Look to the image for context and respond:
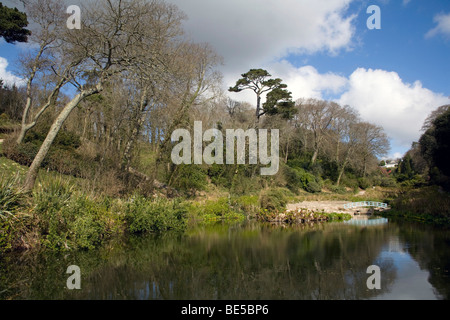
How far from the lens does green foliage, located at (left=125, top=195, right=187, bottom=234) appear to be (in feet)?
38.8

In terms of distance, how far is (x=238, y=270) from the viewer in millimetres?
7195

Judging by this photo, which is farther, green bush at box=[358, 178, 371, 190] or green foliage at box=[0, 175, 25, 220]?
green bush at box=[358, 178, 371, 190]

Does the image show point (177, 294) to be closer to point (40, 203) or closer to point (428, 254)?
point (40, 203)

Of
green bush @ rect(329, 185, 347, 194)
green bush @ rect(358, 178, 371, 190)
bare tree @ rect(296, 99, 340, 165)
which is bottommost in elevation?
green bush @ rect(329, 185, 347, 194)

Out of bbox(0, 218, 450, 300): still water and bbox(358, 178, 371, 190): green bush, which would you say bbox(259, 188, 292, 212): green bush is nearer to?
bbox(0, 218, 450, 300): still water

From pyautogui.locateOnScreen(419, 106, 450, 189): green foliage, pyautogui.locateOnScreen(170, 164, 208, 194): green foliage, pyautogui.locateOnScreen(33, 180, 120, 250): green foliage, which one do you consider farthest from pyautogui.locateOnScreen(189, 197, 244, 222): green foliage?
pyautogui.locateOnScreen(419, 106, 450, 189): green foliage

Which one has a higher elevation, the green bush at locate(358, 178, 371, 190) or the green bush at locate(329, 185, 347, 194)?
the green bush at locate(358, 178, 371, 190)

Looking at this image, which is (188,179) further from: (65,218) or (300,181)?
(300,181)

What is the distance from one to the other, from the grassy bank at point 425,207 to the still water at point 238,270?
7.50 meters

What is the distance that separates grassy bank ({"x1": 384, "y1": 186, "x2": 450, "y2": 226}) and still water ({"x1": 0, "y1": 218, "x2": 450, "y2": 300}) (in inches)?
295

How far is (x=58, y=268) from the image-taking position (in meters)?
7.02

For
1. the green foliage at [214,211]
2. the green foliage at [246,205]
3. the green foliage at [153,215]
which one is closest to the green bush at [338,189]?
the green foliage at [246,205]

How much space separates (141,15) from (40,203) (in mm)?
7698
